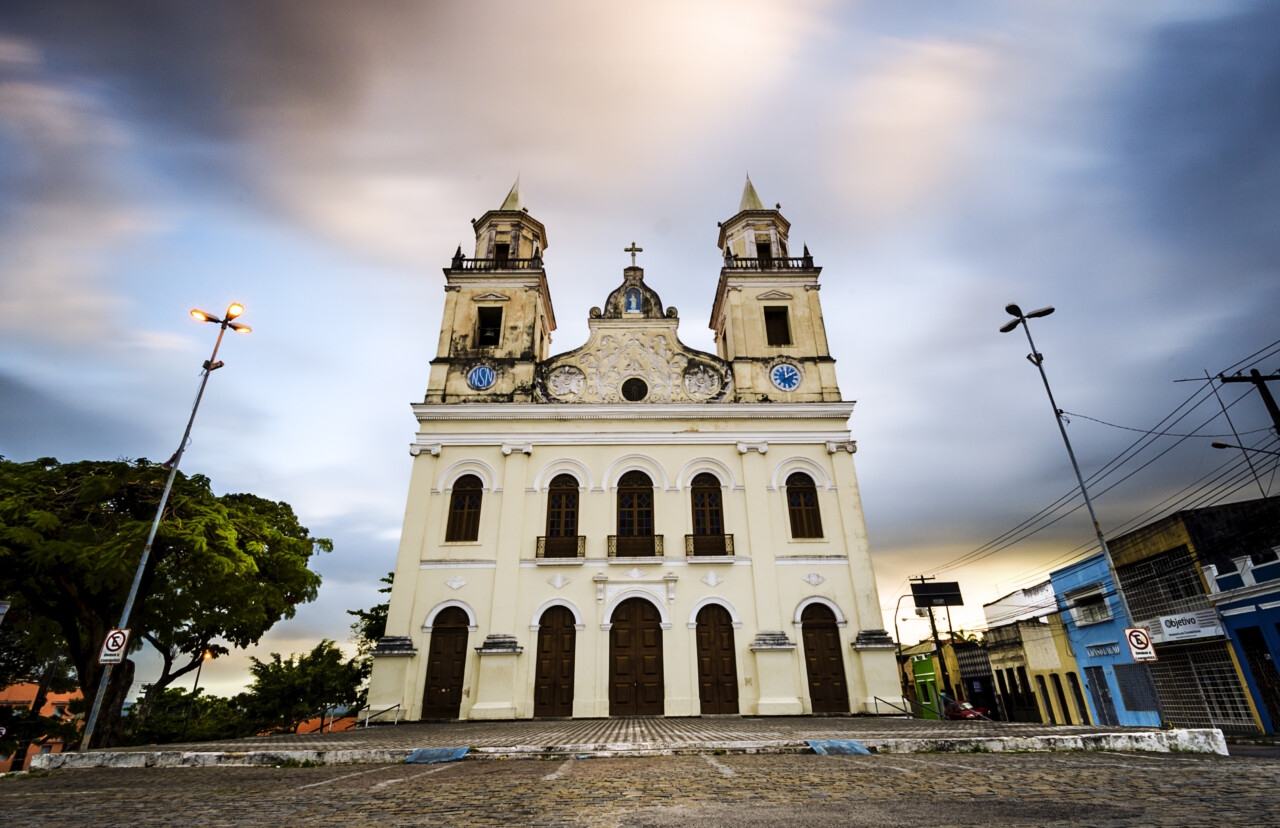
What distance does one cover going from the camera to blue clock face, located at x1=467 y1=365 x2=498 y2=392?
1827cm

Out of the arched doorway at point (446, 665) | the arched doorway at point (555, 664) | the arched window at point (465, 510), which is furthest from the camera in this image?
the arched window at point (465, 510)

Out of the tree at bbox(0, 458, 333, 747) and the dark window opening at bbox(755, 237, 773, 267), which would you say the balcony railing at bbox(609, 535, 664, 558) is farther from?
the dark window opening at bbox(755, 237, 773, 267)

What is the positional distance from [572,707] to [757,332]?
12.3 m

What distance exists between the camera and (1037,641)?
73.9ft

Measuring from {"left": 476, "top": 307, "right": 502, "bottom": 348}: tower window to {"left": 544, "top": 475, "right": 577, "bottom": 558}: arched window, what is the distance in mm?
5368

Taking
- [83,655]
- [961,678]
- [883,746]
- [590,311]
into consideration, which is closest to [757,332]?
[590,311]

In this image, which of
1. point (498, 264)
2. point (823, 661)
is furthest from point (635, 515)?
point (498, 264)

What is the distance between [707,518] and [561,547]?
4180 mm

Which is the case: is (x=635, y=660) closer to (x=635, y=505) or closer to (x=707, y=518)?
(x=635, y=505)

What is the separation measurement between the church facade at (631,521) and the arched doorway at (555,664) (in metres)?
0.04

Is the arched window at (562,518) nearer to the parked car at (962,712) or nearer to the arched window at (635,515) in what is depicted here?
the arched window at (635,515)

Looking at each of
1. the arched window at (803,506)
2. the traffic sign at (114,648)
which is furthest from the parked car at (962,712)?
the traffic sign at (114,648)

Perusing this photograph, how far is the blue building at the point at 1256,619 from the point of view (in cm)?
1309

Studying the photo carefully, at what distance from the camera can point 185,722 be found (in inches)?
688
